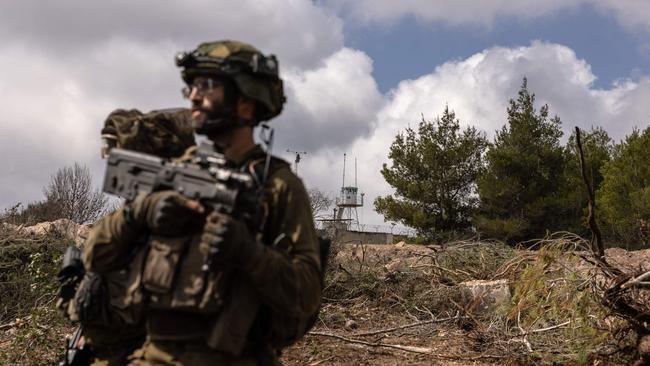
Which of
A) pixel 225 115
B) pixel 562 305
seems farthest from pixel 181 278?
pixel 562 305

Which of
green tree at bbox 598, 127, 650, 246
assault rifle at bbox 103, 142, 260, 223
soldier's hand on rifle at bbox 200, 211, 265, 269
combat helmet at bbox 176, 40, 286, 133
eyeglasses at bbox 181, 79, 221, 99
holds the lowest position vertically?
soldier's hand on rifle at bbox 200, 211, 265, 269

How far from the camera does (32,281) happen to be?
7609 millimetres

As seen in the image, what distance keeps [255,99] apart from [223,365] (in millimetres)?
897

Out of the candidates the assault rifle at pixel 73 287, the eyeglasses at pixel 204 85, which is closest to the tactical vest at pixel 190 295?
the eyeglasses at pixel 204 85

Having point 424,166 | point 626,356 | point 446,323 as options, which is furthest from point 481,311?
point 424,166

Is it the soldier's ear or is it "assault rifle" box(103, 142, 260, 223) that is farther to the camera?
the soldier's ear

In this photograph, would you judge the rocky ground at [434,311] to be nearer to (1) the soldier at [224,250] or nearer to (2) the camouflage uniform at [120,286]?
(2) the camouflage uniform at [120,286]

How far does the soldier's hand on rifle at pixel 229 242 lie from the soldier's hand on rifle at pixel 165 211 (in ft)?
0.37

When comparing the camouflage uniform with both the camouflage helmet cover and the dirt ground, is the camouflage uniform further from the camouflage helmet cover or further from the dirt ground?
the dirt ground

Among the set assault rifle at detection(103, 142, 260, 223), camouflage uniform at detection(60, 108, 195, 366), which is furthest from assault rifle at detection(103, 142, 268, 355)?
camouflage uniform at detection(60, 108, 195, 366)

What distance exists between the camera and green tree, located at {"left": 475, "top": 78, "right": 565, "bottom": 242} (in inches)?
988

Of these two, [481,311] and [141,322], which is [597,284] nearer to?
[481,311]

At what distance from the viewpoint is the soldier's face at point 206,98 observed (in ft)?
7.77

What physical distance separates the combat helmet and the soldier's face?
0.09 feet
